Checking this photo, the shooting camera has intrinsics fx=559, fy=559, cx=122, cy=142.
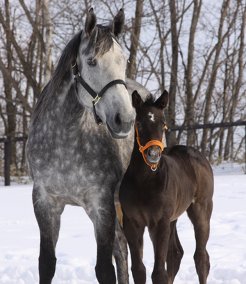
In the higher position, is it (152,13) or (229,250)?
(152,13)

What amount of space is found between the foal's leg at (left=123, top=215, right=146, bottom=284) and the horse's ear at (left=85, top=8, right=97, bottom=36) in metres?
1.26

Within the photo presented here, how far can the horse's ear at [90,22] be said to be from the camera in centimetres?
349

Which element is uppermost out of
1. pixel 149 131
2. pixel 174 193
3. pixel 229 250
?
pixel 149 131

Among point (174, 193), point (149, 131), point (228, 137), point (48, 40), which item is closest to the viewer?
point (149, 131)

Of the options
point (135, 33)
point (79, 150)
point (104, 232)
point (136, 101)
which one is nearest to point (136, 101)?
point (136, 101)

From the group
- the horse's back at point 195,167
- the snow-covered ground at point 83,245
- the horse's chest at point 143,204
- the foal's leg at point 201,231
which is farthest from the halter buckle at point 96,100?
the snow-covered ground at point 83,245

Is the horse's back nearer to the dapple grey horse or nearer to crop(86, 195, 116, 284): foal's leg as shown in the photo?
the dapple grey horse

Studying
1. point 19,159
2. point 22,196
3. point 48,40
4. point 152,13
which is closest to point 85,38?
point 22,196

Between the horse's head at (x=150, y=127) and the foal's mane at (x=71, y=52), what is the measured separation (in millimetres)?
475

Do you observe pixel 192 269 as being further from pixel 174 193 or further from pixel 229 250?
pixel 174 193

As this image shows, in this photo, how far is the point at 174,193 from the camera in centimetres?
385

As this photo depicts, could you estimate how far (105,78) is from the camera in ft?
11.3

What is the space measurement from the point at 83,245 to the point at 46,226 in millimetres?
2297

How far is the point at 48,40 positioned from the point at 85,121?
8986 mm
